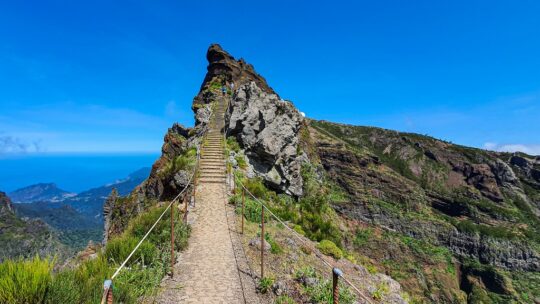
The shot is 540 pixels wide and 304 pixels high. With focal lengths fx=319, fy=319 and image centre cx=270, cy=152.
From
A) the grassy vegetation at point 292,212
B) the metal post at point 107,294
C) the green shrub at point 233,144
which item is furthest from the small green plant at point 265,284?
the green shrub at point 233,144

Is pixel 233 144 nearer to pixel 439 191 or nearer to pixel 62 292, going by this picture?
pixel 62 292

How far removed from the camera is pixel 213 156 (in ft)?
86.2

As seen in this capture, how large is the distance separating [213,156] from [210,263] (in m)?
16.2

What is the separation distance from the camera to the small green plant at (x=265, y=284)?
900 cm

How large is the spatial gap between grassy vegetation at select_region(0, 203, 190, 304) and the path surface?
1.95 feet

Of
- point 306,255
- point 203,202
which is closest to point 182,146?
point 203,202

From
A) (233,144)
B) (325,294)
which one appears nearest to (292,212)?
(233,144)

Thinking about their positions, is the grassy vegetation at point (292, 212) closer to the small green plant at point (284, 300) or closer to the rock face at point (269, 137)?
the rock face at point (269, 137)

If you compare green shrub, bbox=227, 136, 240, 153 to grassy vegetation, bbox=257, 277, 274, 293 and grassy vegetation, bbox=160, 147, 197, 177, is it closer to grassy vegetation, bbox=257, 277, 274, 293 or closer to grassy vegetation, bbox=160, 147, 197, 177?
grassy vegetation, bbox=160, 147, 197, 177

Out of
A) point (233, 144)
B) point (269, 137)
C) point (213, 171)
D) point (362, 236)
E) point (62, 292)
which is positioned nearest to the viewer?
point (62, 292)

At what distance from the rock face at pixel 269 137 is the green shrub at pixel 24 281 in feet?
63.1

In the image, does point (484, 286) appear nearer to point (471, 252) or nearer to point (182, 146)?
point (471, 252)

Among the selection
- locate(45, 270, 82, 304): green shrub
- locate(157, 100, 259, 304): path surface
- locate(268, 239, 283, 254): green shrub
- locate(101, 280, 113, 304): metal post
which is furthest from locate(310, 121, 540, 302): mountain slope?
locate(101, 280, 113, 304): metal post

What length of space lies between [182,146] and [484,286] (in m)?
107
